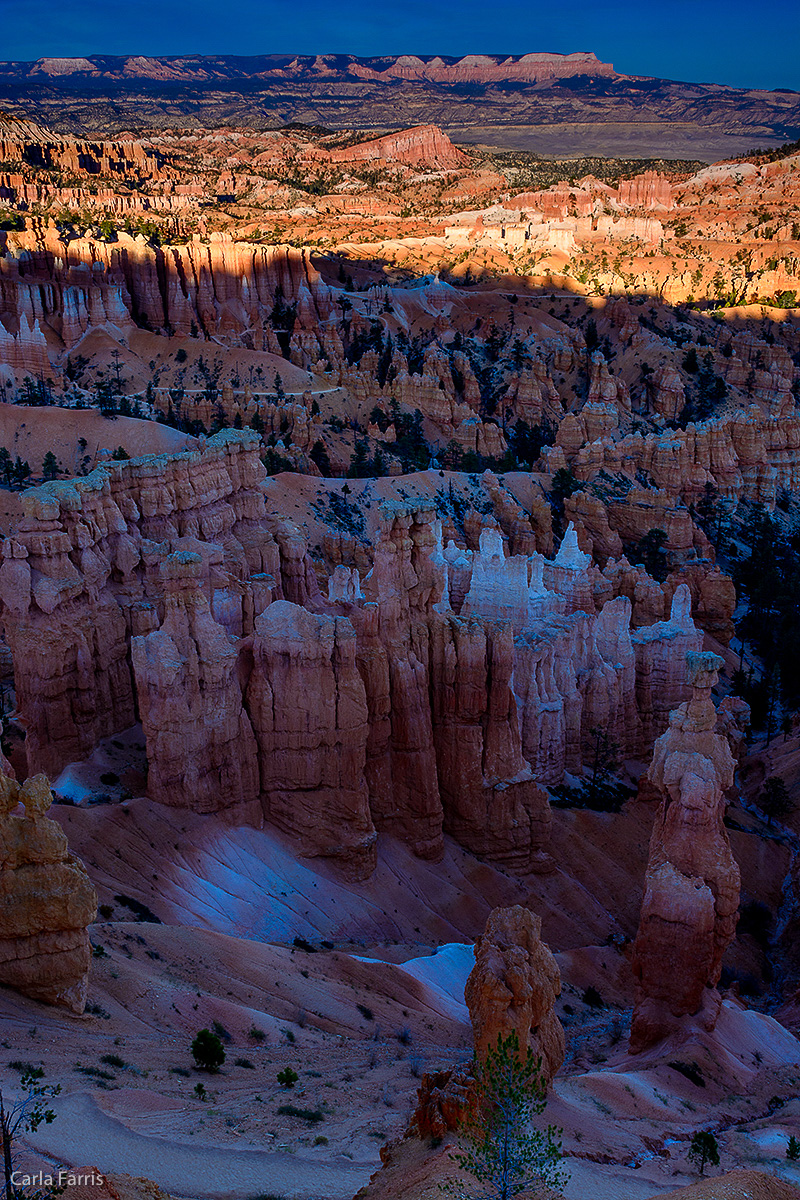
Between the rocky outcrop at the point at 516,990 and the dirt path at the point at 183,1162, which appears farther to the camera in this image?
the rocky outcrop at the point at 516,990

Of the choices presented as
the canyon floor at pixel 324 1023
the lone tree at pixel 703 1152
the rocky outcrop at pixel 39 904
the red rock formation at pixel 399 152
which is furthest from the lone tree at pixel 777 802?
the red rock formation at pixel 399 152

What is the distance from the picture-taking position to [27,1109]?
1279 centimetres

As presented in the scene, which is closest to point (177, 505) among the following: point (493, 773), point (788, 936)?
point (493, 773)

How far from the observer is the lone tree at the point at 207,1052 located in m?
16.4

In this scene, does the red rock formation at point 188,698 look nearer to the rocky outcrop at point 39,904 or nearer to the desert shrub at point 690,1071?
the rocky outcrop at point 39,904

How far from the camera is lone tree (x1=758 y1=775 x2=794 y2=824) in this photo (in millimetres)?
38500

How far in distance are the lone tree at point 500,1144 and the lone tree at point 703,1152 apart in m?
4.56

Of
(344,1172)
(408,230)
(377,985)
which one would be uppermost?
(408,230)

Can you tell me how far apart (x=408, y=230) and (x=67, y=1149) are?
402 feet

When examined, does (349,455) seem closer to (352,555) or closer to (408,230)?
(352,555)

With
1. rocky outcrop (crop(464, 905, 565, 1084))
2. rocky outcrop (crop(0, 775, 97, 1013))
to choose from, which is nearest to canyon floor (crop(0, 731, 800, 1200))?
rocky outcrop (crop(0, 775, 97, 1013))

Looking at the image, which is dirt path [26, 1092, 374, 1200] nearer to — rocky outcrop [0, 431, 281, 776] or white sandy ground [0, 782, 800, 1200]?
white sandy ground [0, 782, 800, 1200]

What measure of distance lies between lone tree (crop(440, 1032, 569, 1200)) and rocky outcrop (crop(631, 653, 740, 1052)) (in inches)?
391

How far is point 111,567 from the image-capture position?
1219 inches
